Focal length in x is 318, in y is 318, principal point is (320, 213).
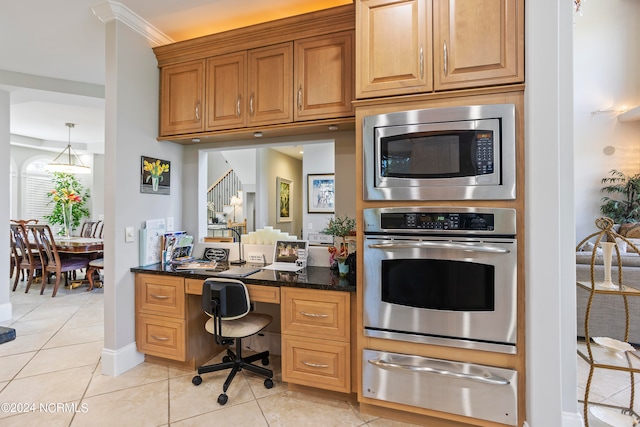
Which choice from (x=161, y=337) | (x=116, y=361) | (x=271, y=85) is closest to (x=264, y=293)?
(x=161, y=337)

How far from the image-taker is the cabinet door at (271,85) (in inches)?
95.6

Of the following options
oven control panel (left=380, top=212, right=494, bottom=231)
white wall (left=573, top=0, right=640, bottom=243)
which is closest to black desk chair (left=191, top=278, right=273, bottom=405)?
oven control panel (left=380, top=212, right=494, bottom=231)

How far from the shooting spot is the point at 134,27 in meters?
2.58

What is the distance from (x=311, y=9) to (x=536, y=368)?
9.25ft

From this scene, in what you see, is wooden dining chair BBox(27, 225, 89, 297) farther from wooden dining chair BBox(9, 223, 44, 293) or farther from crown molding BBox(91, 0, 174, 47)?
crown molding BBox(91, 0, 174, 47)

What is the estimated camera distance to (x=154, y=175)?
278 centimetres

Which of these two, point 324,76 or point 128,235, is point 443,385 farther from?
point 128,235

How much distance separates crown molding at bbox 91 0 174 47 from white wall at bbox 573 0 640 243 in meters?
7.39

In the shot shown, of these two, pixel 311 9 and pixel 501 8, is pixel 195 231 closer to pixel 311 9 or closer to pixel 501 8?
pixel 311 9

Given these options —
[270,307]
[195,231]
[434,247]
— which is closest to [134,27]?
[195,231]

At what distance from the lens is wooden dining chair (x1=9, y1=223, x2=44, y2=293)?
4.93 m

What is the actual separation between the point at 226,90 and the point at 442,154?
1815mm

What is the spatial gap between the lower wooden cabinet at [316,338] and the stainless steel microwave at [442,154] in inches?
29.2

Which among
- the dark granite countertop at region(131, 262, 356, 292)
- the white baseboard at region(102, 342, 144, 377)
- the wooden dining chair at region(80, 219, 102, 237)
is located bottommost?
the white baseboard at region(102, 342, 144, 377)
